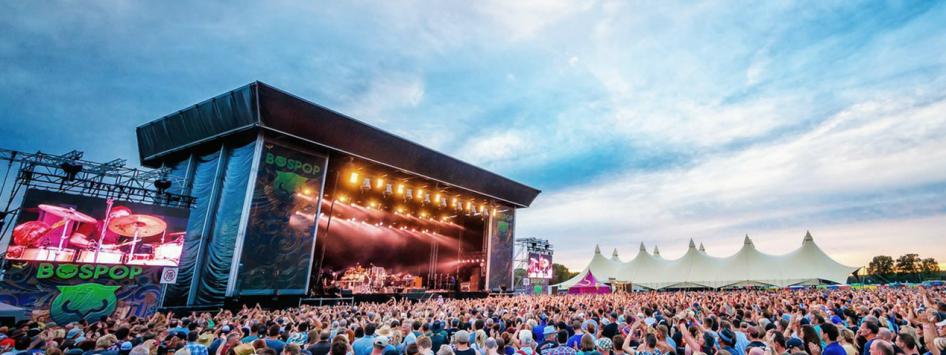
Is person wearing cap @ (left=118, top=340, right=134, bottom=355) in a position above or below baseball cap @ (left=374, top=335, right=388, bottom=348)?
below

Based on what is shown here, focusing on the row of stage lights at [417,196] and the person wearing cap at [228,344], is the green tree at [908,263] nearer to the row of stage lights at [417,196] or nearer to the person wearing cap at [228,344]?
the row of stage lights at [417,196]

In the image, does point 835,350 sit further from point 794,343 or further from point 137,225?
point 137,225

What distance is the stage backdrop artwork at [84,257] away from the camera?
12.4 meters

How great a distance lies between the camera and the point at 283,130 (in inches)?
677

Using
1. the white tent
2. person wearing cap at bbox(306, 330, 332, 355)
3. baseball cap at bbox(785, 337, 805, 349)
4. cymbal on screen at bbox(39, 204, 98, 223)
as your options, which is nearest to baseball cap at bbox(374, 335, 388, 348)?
person wearing cap at bbox(306, 330, 332, 355)

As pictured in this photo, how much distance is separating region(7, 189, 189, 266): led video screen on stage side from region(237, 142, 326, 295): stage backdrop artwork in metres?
2.47

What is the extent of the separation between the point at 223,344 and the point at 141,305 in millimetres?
11999

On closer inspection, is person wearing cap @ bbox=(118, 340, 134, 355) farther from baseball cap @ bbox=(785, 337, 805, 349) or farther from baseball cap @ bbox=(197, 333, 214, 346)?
baseball cap @ bbox=(785, 337, 805, 349)

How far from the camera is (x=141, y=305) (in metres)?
14.2

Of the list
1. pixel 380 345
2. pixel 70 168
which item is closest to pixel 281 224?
pixel 70 168

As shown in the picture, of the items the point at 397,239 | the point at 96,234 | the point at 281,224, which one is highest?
the point at 397,239

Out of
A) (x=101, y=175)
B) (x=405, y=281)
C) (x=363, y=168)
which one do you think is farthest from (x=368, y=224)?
(x=101, y=175)

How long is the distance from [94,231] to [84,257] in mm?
874

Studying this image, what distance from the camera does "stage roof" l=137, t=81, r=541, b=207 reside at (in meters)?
16.4
